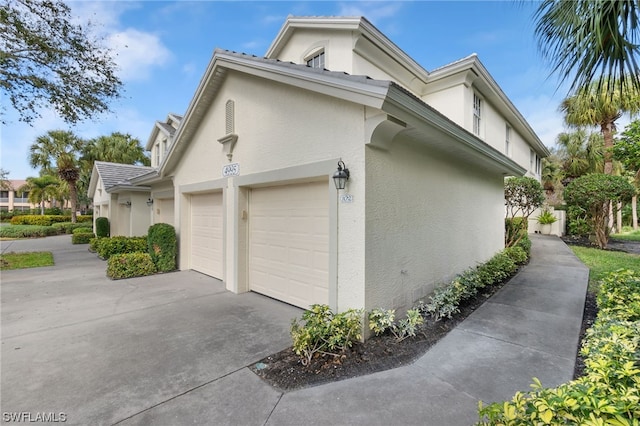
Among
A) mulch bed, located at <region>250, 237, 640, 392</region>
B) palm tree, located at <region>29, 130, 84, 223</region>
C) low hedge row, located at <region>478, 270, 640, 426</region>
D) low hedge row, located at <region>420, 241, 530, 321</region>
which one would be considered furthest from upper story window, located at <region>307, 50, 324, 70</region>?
palm tree, located at <region>29, 130, 84, 223</region>

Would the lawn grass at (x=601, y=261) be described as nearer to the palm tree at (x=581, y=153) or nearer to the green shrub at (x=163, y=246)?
the palm tree at (x=581, y=153)

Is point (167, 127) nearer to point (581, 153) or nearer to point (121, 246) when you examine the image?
point (121, 246)

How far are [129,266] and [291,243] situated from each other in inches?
233

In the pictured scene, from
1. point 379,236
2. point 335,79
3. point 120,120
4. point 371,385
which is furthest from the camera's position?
point 120,120

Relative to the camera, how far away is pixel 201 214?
351 inches

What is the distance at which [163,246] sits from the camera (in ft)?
29.7

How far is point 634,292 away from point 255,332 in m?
5.77

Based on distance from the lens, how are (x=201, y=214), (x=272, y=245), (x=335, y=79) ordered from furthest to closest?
(x=201, y=214) → (x=272, y=245) → (x=335, y=79)

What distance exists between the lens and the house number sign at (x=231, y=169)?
6766mm

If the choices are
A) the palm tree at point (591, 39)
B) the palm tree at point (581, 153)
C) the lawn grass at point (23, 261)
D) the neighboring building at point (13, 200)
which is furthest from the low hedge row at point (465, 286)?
the neighboring building at point (13, 200)

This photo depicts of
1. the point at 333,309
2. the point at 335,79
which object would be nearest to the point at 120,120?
the point at 335,79

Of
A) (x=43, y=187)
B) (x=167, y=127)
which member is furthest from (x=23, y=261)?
(x=43, y=187)

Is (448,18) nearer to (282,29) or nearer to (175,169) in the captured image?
(282,29)

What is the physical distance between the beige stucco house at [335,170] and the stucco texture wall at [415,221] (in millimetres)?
33
